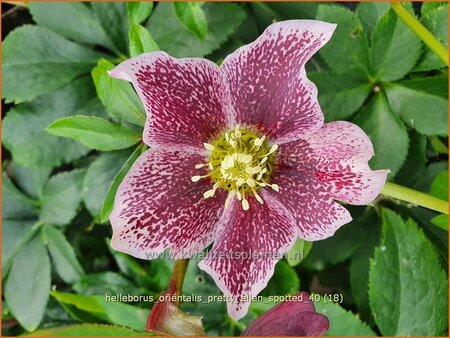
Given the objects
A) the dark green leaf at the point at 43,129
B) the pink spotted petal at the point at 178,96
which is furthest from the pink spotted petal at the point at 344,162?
the dark green leaf at the point at 43,129

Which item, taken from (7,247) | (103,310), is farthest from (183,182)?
(7,247)

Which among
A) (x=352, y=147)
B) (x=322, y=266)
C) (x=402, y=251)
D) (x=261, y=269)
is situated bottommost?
(x=322, y=266)

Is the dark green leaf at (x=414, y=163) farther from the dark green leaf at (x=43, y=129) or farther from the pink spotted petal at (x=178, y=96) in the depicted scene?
the dark green leaf at (x=43, y=129)

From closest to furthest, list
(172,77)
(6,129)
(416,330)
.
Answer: (172,77) → (416,330) → (6,129)

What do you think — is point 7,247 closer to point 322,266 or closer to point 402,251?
point 322,266

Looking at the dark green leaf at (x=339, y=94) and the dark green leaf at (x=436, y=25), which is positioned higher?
the dark green leaf at (x=436, y=25)


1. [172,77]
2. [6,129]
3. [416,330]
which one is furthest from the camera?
[6,129]

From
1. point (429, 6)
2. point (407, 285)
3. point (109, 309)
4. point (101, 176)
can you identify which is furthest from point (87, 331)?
point (429, 6)

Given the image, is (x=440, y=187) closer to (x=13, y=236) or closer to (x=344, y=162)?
(x=344, y=162)

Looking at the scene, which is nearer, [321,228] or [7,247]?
[321,228]
